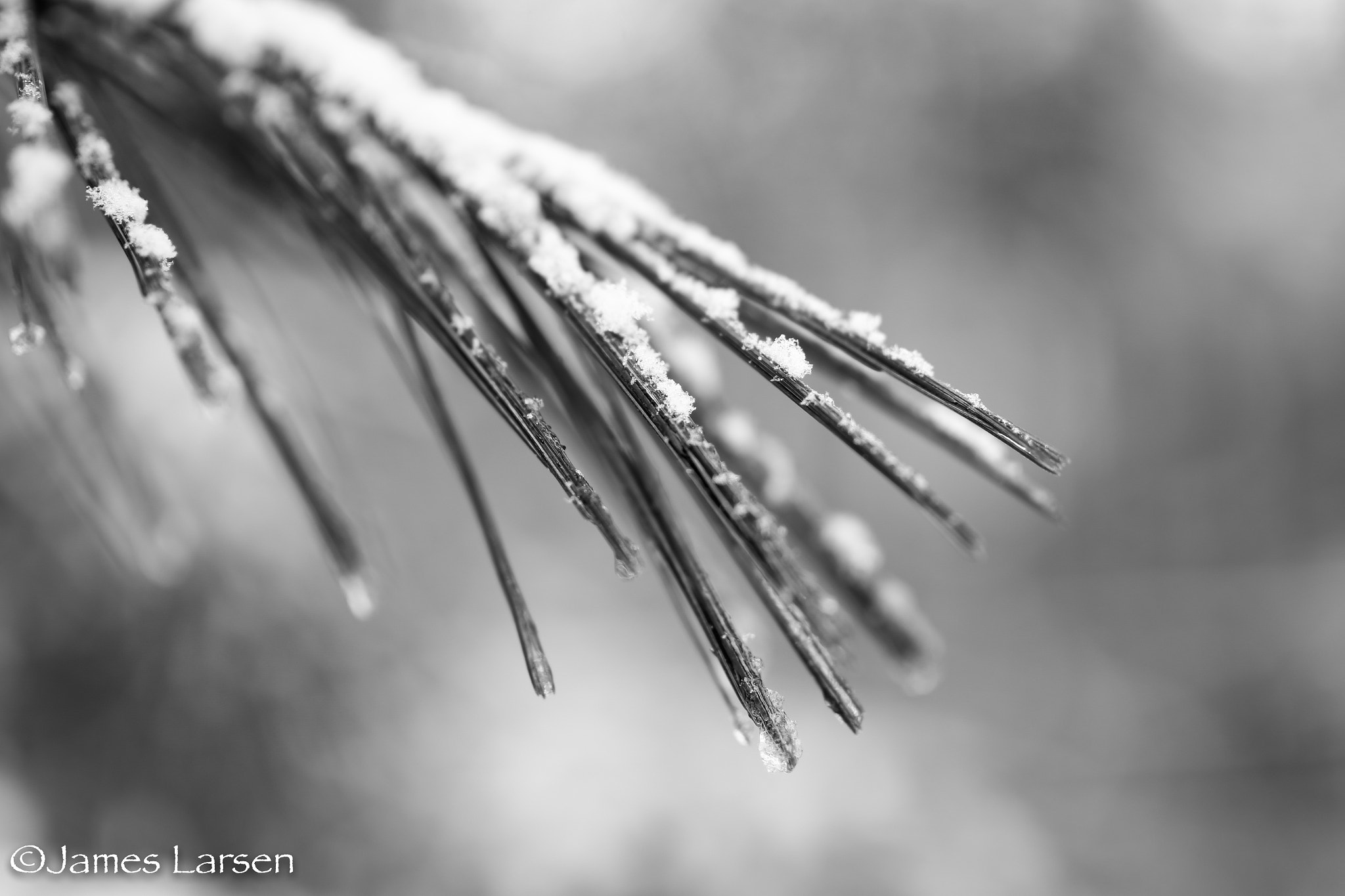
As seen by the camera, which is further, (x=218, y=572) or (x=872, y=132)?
(x=872, y=132)

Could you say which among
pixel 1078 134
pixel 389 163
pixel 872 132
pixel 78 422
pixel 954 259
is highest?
pixel 872 132

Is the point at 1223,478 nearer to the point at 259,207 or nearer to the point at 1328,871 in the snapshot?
the point at 1328,871

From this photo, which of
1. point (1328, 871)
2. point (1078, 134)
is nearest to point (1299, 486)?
point (1328, 871)

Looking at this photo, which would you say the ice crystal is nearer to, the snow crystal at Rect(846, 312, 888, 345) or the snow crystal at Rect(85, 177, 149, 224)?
the snow crystal at Rect(85, 177, 149, 224)

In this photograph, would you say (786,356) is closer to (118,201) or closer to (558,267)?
(558,267)

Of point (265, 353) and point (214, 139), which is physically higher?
point (265, 353)

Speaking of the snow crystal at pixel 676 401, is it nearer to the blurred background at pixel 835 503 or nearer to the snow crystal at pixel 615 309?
the snow crystal at pixel 615 309
